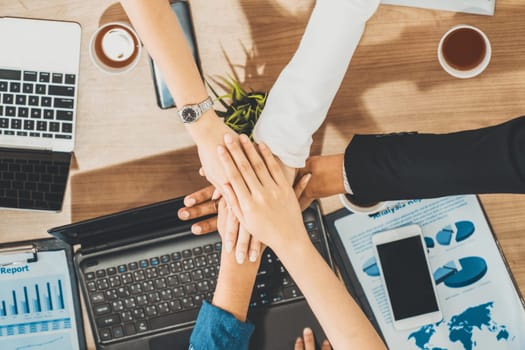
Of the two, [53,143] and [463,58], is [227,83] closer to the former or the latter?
[53,143]

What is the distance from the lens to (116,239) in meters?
1.07

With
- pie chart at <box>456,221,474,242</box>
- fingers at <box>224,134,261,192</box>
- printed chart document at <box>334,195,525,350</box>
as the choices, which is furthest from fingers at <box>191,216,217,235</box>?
pie chart at <box>456,221,474,242</box>

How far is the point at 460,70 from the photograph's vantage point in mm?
1128

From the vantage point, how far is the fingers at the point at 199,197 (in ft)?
3.46

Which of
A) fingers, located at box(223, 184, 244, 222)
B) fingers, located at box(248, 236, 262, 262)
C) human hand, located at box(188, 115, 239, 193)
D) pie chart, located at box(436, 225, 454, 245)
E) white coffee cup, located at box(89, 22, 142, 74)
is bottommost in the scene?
pie chart, located at box(436, 225, 454, 245)

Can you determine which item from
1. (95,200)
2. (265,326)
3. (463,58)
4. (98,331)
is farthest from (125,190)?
(463,58)

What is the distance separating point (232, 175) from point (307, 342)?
34 cm

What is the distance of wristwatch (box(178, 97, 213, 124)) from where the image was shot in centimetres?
106

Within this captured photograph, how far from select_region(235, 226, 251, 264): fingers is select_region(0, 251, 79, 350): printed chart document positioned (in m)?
0.35

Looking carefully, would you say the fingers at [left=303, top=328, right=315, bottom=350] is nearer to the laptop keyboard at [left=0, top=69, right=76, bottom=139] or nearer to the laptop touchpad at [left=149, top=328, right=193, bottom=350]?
the laptop touchpad at [left=149, top=328, right=193, bottom=350]

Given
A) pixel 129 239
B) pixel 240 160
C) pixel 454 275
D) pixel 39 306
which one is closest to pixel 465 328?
pixel 454 275

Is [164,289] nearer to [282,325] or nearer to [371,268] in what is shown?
[282,325]

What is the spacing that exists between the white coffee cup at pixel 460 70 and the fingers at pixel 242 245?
49cm

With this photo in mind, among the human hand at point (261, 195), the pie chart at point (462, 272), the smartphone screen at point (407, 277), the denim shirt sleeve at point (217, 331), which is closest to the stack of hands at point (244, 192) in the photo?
the human hand at point (261, 195)
